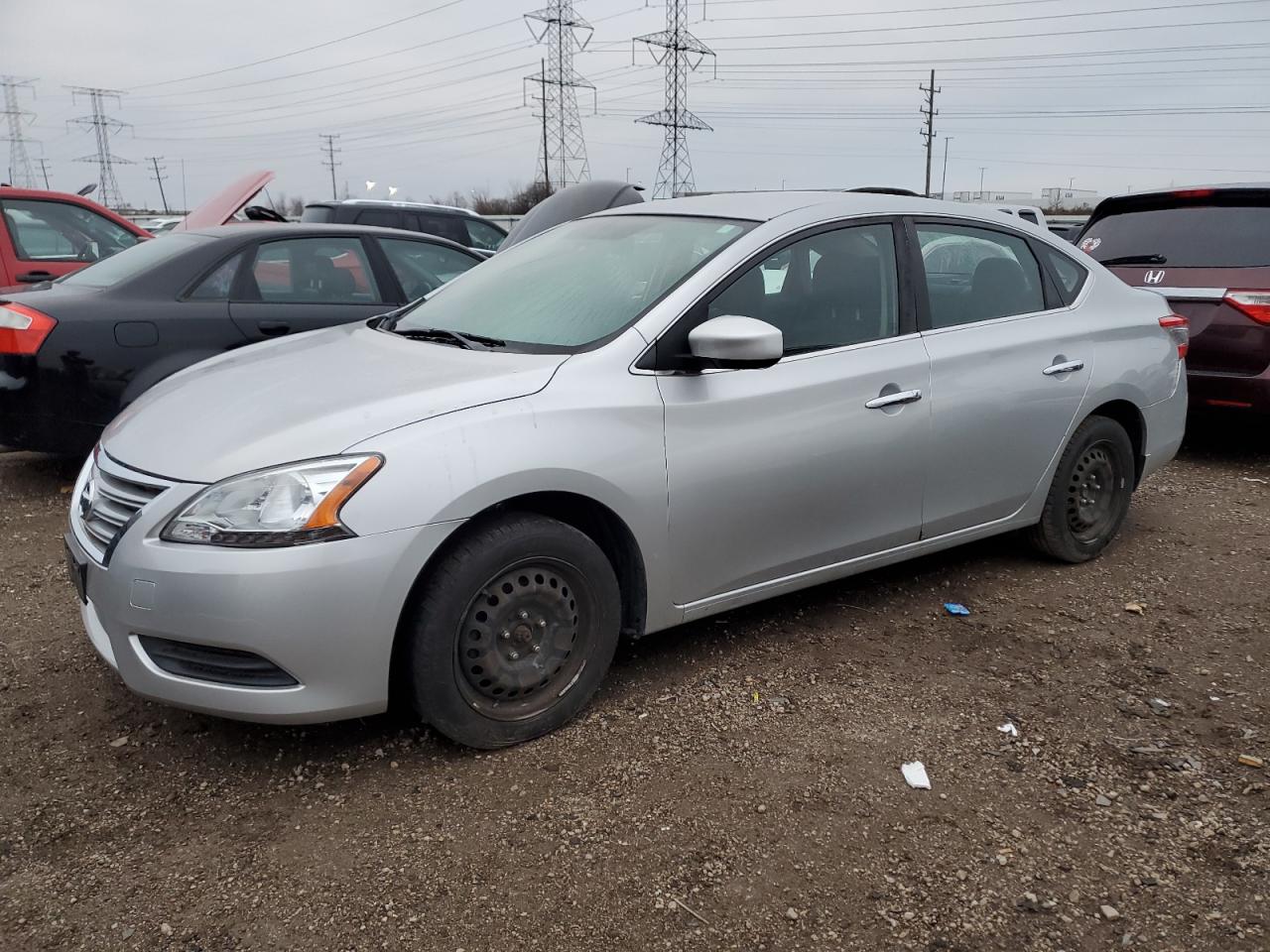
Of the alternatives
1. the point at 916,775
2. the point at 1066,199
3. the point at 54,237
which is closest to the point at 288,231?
the point at 54,237

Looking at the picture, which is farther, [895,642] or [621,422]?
[895,642]

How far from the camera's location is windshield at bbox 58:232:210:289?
556cm

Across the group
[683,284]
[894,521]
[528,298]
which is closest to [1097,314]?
[894,521]

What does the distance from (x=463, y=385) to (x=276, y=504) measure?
2.05ft

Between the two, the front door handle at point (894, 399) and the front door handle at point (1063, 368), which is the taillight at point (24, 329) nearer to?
the front door handle at point (894, 399)

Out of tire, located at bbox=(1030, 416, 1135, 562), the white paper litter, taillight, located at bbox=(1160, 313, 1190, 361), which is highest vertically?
taillight, located at bbox=(1160, 313, 1190, 361)

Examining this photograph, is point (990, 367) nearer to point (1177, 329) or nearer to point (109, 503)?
point (1177, 329)

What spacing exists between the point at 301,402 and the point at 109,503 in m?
0.60

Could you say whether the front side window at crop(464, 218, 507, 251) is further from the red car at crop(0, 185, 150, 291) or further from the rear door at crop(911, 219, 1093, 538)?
the rear door at crop(911, 219, 1093, 538)

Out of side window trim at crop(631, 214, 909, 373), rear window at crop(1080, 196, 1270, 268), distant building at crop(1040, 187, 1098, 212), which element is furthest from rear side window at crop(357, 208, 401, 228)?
distant building at crop(1040, 187, 1098, 212)

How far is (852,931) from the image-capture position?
7.59ft

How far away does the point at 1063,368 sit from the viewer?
425cm

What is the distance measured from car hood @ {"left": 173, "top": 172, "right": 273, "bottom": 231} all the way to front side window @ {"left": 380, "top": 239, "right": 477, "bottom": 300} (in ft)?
5.92

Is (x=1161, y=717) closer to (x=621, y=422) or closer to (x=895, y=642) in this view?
(x=895, y=642)
